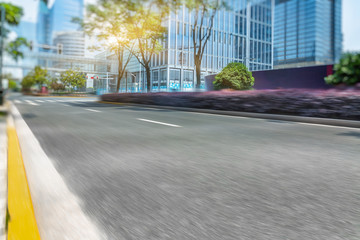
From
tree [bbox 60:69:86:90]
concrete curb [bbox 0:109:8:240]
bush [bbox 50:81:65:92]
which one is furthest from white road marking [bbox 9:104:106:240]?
bush [bbox 50:81:65:92]

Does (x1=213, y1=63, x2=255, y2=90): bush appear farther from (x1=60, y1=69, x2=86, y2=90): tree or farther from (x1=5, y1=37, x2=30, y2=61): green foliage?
(x1=60, y1=69, x2=86, y2=90): tree

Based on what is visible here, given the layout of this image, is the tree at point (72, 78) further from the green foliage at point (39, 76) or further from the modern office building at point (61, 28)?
the green foliage at point (39, 76)

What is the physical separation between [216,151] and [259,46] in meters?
63.3

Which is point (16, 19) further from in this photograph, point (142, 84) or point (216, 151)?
point (142, 84)

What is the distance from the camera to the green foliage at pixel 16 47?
27.5m

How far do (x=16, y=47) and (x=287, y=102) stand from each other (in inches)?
1063

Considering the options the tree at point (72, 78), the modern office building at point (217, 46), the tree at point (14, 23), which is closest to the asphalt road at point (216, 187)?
the tree at point (14, 23)

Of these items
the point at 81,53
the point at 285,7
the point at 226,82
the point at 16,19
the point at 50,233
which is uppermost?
the point at 285,7

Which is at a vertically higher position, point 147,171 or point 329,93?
point 329,93

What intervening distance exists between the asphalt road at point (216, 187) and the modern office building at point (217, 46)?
146 feet

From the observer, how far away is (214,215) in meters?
1.97

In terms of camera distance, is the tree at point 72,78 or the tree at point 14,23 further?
the tree at point 72,78

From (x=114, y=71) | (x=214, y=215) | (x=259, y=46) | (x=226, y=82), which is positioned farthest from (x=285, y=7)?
(x=214, y=215)

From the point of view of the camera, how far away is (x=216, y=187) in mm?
2592
